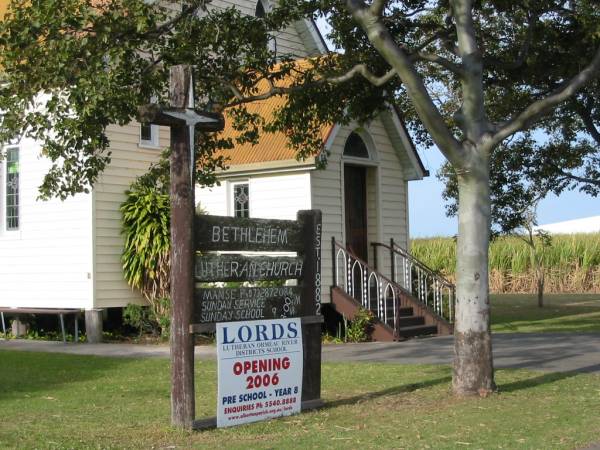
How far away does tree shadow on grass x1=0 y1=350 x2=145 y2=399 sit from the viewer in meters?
12.1

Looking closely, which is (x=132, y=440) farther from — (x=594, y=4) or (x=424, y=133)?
(x=424, y=133)

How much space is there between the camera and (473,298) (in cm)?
1064

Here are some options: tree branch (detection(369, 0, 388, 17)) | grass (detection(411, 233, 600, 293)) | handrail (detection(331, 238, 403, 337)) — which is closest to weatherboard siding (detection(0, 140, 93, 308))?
handrail (detection(331, 238, 403, 337))

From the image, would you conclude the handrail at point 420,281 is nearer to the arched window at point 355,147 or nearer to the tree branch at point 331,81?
the arched window at point 355,147

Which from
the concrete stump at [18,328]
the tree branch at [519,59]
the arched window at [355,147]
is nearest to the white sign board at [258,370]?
the tree branch at [519,59]

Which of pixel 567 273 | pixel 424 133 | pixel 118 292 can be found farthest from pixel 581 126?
pixel 567 273

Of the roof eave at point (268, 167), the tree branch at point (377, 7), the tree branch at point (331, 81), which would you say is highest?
the tree branch at point (377, 7)

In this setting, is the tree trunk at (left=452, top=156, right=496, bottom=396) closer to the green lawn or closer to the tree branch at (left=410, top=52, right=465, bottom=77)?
the tree branch at (left=410, top=52, right=465, bottom=77)

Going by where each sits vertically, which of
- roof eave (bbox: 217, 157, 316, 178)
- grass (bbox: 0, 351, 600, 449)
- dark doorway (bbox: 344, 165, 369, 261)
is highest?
roof eave (bbox: 217, 157, 316, 178)

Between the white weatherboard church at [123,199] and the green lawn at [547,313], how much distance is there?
12.7 feet

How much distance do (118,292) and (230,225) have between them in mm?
10173

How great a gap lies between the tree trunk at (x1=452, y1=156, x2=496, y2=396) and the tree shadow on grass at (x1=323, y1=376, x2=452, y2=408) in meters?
0.74

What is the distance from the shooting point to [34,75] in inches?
442

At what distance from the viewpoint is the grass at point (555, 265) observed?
35812 millimetres
